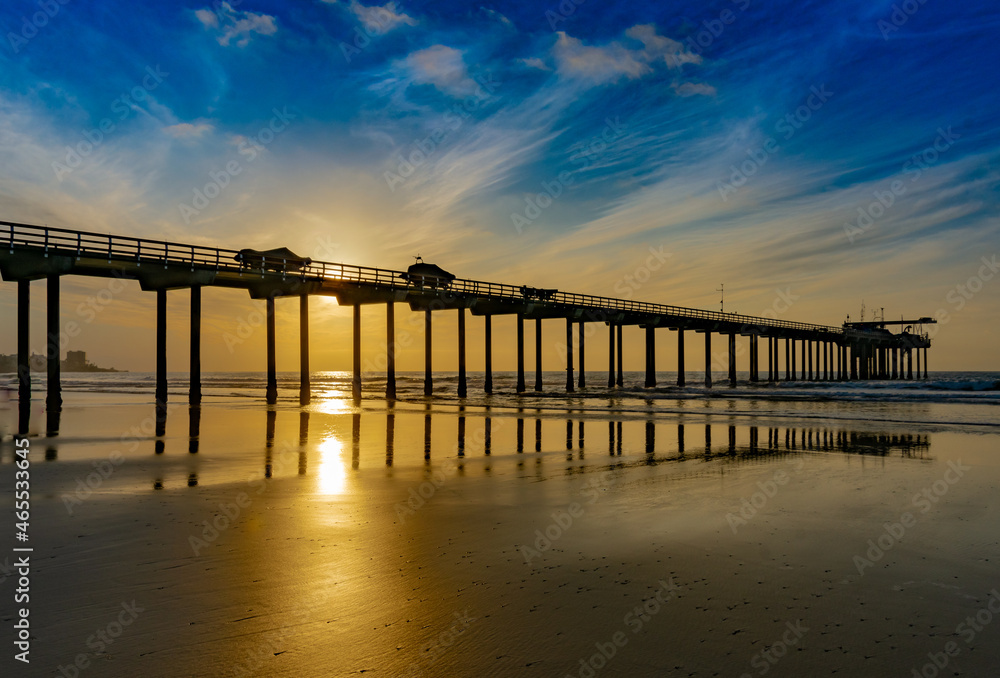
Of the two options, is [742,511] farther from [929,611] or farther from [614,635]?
[614,635]

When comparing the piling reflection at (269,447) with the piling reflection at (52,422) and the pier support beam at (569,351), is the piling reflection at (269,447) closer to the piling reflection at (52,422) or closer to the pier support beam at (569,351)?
the piling reflection at (52,422)

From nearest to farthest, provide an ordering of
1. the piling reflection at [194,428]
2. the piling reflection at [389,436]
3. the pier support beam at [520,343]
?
the piling reflection at [389,436] → the piling reflection at [194,428] → the pier support beam at [520,343]

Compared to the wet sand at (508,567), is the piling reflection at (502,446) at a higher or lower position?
lower

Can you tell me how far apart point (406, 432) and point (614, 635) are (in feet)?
45.5

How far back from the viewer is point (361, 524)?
721cm

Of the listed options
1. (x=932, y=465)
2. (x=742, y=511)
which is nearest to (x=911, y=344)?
(x=932, y=465)

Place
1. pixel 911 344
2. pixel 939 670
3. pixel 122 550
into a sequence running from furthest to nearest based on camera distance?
pixel 911 344, pixel 122 550, pixel 939 670

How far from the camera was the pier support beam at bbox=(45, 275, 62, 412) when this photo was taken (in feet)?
80.2
